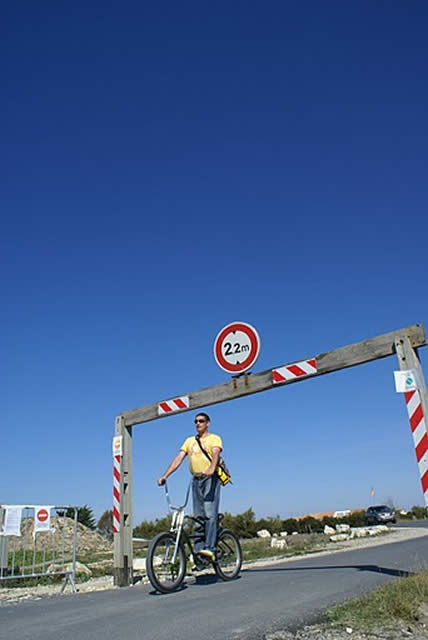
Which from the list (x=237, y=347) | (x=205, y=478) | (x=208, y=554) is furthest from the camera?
(x=237, y=347)

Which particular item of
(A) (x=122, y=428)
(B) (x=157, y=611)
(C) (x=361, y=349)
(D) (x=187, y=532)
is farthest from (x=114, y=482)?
(C) (x=361, y=349)

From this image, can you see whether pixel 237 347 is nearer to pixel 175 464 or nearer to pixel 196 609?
pixel 175 464

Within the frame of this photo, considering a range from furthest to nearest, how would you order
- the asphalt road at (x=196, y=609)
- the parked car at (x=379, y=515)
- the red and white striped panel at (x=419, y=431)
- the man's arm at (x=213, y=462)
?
1. the parked car at (x=379, y=515)
2. the man's arm at (x=213, y=462)
3. the red and white striped panel at (x=419, y=431)
4. the asphalt road at (x=196, y=609)

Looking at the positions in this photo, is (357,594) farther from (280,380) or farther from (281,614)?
(280,380)

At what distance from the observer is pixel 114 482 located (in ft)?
29.1

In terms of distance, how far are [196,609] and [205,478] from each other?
6.89 feet

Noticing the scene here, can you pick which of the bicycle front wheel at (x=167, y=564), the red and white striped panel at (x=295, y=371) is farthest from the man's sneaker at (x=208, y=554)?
the red and white striped panel at (x=295, y=371)

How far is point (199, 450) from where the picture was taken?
7.32 m

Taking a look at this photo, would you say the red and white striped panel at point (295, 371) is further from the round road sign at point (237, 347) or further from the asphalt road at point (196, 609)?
the asphalt road at point (196, 609)

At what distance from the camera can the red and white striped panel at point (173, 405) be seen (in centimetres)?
845

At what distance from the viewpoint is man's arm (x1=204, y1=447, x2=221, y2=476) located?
7.04 meters

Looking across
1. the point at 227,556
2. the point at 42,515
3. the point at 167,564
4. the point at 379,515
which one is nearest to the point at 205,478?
the point at 167,564

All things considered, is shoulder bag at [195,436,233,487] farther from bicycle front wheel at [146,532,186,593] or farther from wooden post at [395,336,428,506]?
wooden post at [395,336,428,506]

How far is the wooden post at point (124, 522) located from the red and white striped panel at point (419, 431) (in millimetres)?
4507
